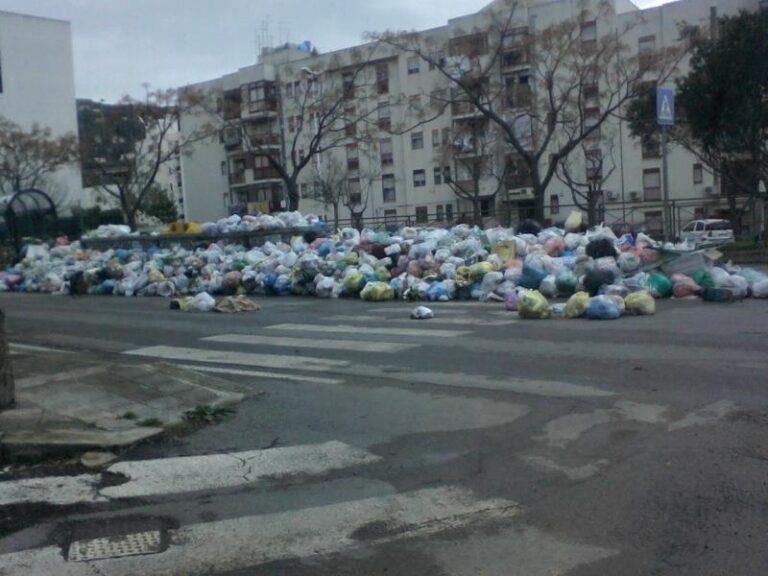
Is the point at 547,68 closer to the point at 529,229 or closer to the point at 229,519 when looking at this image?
the point at 529,229

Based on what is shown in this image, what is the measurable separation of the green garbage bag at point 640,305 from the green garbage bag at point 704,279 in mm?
2127

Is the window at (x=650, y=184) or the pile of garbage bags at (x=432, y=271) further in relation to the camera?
the window at (x=650, y=184)

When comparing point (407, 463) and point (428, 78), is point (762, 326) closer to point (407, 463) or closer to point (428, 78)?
point (407, 463)

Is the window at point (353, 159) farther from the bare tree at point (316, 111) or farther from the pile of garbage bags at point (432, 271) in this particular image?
the pile of garbage bags at point (432, 271)

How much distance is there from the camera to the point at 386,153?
63344mm

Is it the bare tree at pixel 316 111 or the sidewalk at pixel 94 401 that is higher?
the bare tree at pixel 316 111

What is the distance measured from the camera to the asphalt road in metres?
5.24

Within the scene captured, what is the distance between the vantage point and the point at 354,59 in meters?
44.0

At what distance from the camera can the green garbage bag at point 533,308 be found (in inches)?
587

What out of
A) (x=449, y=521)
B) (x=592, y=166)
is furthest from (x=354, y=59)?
(x=449, y=521)

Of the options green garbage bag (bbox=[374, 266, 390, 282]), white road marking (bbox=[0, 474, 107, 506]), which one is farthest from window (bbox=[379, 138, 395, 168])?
white road marking (bbox=[0, 474, 107, 506])

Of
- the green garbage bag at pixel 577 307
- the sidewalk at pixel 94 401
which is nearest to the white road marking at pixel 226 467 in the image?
the sidewalk at pixel 94 401

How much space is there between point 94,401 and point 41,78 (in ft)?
216

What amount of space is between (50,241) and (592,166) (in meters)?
27.5
